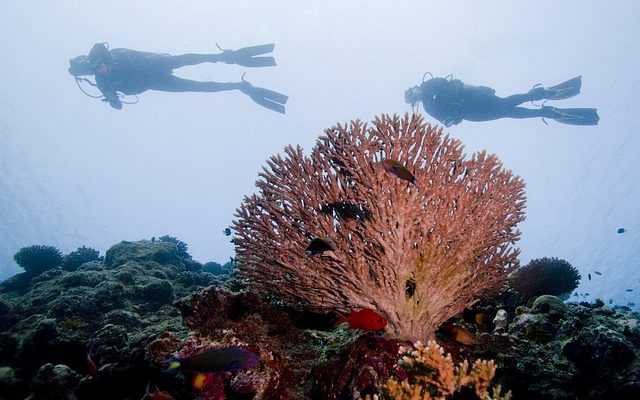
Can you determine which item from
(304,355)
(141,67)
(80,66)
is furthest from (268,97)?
(304,355)

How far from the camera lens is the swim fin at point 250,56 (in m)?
17.9

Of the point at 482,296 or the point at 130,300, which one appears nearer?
the point at 482,296

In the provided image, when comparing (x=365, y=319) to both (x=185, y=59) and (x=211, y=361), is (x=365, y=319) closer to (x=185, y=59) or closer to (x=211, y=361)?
(x=211, y=361)

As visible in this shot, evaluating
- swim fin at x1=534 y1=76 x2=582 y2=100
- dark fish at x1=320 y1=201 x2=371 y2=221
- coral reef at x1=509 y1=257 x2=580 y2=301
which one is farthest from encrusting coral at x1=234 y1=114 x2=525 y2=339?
swim fin at x1=534 y1=76 x2=582 y2=100

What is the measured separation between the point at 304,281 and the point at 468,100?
49.4 feet

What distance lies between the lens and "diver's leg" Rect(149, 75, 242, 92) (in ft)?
55.8

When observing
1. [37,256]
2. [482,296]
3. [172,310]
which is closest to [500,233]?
[482,296]

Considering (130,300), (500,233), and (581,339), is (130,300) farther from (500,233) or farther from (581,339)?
(581,339)

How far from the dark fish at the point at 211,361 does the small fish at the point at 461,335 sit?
2.60 meters

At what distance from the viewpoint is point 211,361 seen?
233 centimetres

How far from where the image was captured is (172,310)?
8609 mm

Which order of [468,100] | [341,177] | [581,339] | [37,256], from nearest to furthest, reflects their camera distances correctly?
[581,339] < [341,177] < [37,256] < [468,100]

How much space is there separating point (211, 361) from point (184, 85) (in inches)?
709

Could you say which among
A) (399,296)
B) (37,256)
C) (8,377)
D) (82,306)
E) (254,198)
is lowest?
(8,377)
